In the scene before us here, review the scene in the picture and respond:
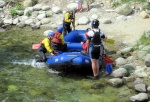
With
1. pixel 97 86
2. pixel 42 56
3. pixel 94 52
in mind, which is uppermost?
pixel 94 52

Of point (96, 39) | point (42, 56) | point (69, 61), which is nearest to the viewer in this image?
point (96, 39)

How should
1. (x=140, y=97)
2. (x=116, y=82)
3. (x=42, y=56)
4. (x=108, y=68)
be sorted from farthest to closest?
(x=42, y=56), (x=108, y=68), (x=116, y=82), (x=140, y=97)

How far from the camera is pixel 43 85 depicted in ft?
31.3

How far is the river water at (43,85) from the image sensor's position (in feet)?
28.7

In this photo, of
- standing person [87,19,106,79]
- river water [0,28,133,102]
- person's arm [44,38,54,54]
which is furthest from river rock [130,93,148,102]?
person's arm [44,38,54,54]

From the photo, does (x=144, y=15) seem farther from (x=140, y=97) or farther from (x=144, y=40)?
(x=140, y=97)

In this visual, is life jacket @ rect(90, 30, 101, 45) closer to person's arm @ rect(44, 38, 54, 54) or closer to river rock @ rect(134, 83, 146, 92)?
person's arm @ rect(44, 38, 54, 54)

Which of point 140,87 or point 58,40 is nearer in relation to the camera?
point 140,87

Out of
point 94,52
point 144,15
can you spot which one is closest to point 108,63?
point 94,52

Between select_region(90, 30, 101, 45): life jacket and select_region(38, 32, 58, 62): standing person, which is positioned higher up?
select_region(90, 30, 101, 45): life jacket

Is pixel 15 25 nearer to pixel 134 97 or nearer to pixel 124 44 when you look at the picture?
pixel 124 44

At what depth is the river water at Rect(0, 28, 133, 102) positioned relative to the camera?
8738 mm

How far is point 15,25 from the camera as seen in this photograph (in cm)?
1645

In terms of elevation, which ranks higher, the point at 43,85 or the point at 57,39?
the point at 57,39
